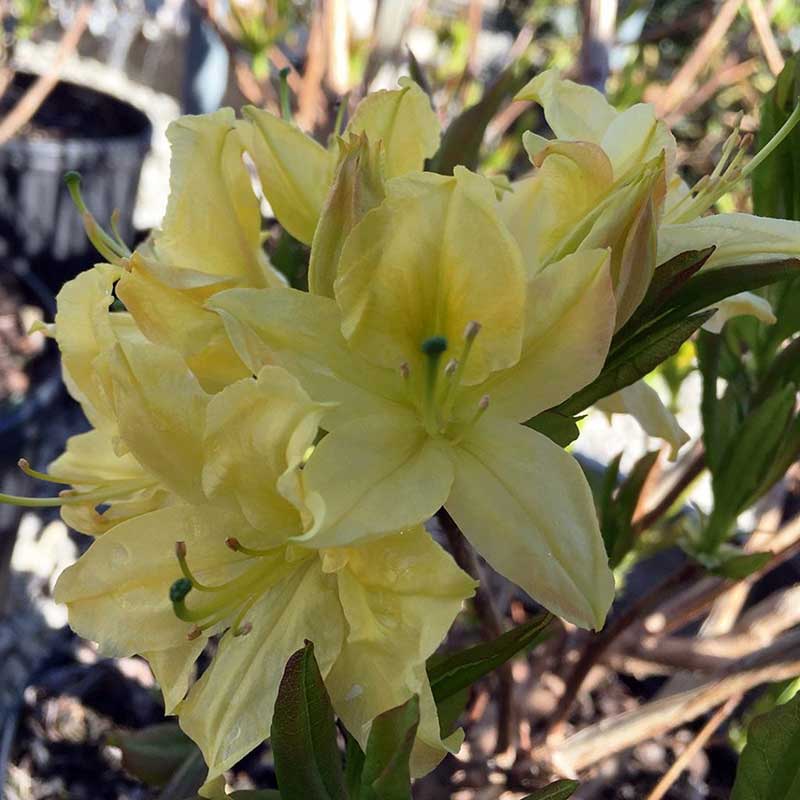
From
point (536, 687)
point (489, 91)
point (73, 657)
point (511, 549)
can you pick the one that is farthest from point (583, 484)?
point (73, 657)

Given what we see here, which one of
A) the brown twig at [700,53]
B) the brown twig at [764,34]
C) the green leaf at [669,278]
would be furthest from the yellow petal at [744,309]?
the brown twig at [700,53]

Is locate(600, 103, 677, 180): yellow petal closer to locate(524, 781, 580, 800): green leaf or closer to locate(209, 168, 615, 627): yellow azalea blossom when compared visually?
locate(209, 168, 615, 627): yellow azalea blossom

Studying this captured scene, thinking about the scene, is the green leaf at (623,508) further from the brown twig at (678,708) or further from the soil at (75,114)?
the soil at (75,114)

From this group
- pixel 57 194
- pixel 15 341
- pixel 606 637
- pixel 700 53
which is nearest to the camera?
pixel 606 637

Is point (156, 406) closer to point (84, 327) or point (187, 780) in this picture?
point (84, 327)

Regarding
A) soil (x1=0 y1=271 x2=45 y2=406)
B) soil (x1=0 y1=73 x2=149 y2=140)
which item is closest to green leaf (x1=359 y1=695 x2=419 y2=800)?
soil (x1=0 y1=271 x2=45 y2=406)

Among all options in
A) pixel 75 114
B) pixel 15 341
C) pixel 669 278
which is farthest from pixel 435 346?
pixel 75 114
